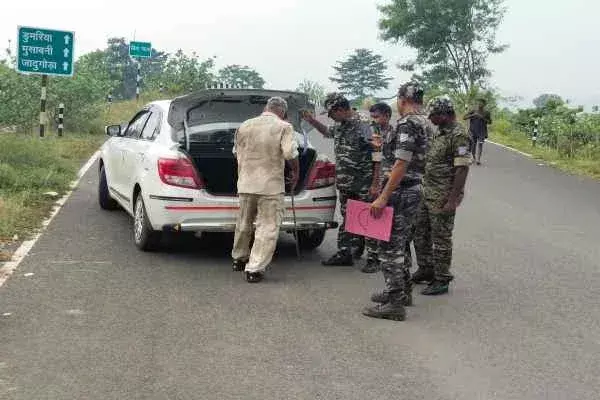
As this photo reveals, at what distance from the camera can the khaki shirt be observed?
770 centimetres

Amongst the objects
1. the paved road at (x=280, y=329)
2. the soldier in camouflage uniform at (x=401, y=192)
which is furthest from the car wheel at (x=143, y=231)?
the soldier in camouflage uniform at (x=401, y=192)

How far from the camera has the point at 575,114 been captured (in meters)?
29.2

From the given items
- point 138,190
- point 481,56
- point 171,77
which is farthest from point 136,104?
point 138,190

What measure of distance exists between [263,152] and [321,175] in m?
1.05

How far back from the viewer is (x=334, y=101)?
26.8 ft

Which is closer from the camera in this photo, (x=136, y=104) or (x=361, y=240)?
(x=361, y=240)

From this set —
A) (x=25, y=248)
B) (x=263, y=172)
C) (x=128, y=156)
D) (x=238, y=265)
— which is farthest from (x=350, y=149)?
(x=25, y=248)

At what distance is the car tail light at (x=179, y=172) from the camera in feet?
26.8

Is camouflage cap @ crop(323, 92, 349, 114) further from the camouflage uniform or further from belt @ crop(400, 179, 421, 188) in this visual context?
belt @ crop(400, 179, 421, 188)

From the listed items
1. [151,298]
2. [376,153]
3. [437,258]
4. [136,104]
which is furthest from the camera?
[136,104]

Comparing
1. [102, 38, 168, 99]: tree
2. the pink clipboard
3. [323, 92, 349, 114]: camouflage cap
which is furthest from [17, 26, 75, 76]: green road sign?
[102, 38, 168, 99]: tree

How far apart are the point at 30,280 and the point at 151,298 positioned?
47.7 inches

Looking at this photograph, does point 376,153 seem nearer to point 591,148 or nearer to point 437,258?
point 437,258

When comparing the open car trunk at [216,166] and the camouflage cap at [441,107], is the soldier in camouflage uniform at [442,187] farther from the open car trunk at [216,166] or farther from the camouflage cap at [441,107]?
the open car trunk at [216,166]
